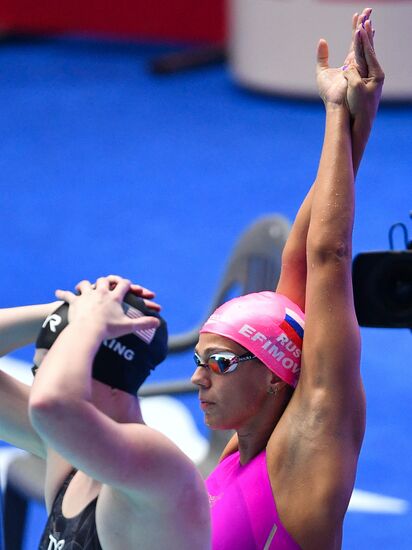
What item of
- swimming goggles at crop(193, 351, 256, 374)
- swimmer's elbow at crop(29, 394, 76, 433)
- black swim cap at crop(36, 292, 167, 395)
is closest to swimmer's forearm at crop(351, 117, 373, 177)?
swimming goggles at crop(193, 351, 256, 374)

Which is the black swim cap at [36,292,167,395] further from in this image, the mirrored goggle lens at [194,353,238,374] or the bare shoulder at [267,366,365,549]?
the bare shoulder at [267,366,365,549]

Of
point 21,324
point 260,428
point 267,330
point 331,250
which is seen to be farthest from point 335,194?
point 21,324

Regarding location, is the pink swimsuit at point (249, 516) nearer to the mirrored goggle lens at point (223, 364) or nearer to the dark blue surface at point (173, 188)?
the mirrored goggle lens at point (223, 364)

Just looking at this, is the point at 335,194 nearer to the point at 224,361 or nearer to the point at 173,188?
the point at 224,361

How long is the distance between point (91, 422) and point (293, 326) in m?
0.84

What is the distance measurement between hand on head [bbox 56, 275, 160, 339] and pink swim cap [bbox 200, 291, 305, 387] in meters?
0.43

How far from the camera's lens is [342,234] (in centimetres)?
256

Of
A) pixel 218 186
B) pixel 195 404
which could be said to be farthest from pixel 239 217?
pixel 195 404

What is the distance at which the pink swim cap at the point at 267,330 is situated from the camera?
2.56 metres

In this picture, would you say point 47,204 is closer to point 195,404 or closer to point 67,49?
point 195,404

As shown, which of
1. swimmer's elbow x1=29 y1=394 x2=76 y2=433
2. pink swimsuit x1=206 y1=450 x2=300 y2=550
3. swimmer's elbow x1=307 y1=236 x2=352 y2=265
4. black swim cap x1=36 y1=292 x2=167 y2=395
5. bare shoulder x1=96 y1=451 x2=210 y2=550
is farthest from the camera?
swimmer's elbow x1=307 y1=236 x2=352 y2=265

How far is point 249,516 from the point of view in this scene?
8.11 feet

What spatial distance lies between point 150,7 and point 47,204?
235 inches

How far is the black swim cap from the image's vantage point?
2.17 meters
